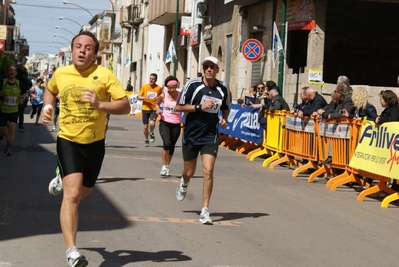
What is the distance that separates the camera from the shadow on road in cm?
729

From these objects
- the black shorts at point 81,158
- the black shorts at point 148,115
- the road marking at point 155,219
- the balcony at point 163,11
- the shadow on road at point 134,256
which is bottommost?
the road marking at point 155,219

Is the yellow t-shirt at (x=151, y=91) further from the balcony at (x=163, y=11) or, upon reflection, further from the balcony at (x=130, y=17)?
the balcony at (x=130, y=17)

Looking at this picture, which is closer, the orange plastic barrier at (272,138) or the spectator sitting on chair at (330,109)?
the spectator sitting on chair at (330,109)

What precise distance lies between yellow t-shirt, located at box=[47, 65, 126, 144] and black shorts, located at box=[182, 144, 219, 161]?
3039mm

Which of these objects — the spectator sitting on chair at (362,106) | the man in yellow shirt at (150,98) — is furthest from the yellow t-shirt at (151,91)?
the spectator sitting on chair at (362,106)

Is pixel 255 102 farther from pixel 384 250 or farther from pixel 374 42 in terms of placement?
pixel 384 250

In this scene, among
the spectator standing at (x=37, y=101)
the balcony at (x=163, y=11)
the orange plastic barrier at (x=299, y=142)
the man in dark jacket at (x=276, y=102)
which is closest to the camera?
the orange plastic barrier at (x=299, y=142)

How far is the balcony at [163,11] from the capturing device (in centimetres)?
4803

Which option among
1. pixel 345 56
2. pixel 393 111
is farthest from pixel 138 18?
pixel 393 111

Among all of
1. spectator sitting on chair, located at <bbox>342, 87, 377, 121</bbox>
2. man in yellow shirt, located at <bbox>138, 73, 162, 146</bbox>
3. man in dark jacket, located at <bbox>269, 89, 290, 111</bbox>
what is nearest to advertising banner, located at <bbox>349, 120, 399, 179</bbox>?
spectator sitting on chair, located at <bbox>342, 87, 377, 121</bbox>

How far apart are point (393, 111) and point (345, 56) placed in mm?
17108

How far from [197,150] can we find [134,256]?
110 inches

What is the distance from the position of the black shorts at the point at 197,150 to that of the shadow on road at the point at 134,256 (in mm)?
2243

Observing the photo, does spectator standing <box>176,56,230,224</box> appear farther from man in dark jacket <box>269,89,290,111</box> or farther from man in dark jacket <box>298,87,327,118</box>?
man in dark jacket <box>269,89,290,111</box>
